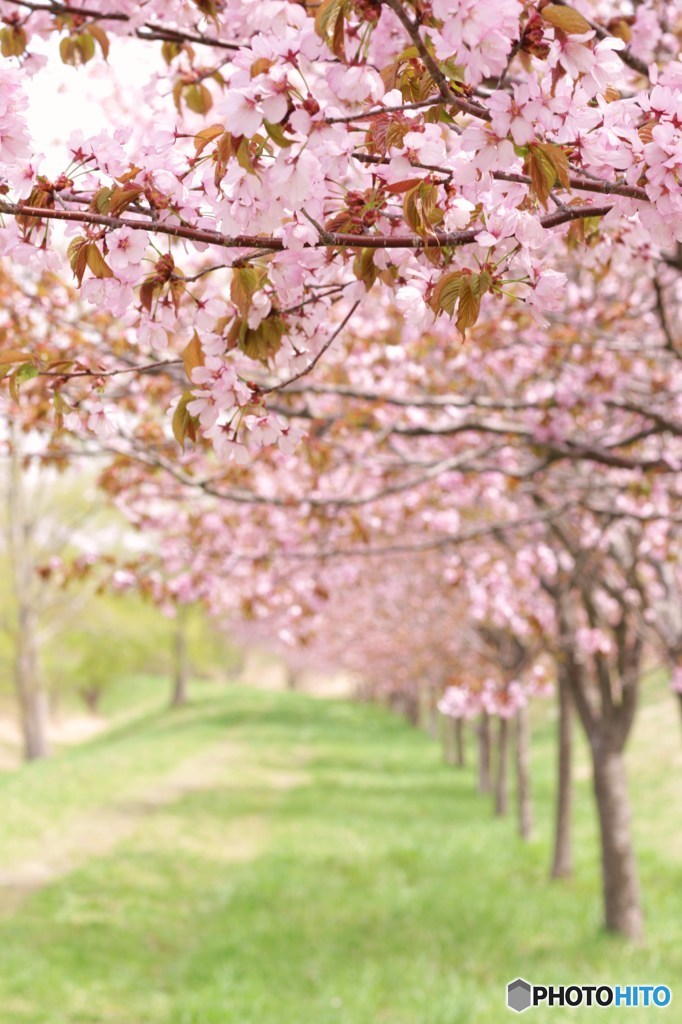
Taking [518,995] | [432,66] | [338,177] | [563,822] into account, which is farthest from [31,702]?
[432,66]

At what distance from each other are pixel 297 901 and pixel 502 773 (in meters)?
6.42

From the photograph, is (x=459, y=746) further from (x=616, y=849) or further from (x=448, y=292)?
(x=448, y=292)

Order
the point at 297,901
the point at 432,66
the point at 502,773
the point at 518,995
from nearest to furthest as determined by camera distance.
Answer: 1. the point at 432,66
2. the point at 518,995
3. the point at 297,901
4. the point at 502,773

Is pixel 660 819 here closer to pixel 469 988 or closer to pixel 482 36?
pixel 469 988

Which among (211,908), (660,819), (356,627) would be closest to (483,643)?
(660,819)

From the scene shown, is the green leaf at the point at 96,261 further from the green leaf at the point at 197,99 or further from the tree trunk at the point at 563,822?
the tree trunk at the point at 563,822

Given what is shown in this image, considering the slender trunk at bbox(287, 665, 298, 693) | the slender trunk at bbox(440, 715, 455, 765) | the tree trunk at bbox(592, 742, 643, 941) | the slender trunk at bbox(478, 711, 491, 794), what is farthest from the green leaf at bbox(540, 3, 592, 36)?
the slender trunk at bbox(287, 665, 298, 693)

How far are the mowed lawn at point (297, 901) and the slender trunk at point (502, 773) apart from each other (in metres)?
0.36

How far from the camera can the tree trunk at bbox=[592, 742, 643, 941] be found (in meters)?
8.24

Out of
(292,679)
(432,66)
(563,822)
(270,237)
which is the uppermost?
(432,66)

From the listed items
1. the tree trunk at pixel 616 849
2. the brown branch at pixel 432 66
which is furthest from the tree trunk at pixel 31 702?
the brown branch at pixel 432 66

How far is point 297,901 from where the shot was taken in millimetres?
9406

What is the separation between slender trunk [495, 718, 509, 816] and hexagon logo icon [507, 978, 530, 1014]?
27.6ft

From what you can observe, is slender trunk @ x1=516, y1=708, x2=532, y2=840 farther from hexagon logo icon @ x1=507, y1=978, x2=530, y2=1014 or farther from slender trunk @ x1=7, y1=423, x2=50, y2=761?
slender trunk @ x1=7, y1=423, x2=50, y2=761
